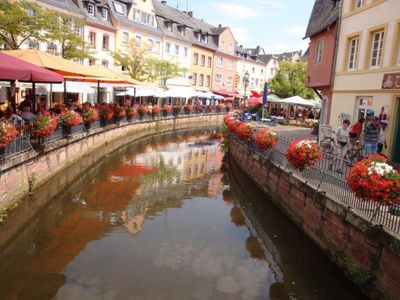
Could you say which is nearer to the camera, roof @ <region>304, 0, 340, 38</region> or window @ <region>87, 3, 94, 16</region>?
roof @ <region>304, 0, 340, 38</region>

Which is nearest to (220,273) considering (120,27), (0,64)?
(0,64)

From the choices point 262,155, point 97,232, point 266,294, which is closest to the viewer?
point 266,294

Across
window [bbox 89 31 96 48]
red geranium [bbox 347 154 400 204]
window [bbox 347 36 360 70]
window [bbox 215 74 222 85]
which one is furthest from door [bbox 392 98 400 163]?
window [bbox 215 74 222 85]

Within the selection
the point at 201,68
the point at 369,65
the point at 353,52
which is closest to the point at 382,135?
the point at 369,65

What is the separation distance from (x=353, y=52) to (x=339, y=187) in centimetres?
996

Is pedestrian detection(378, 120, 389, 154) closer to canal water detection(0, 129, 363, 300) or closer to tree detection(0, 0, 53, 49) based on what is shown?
canal water detection(0, 129, 363, 300)

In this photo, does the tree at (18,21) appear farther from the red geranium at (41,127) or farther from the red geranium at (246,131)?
the red geranium at (246,131)

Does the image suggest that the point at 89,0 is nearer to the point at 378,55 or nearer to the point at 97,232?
the point at 378,55

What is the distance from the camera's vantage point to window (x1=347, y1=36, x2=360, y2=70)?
16.5 metres

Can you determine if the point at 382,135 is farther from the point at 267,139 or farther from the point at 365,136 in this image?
the point at 267,139

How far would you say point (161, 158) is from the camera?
2148cm

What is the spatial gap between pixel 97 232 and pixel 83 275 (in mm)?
2415

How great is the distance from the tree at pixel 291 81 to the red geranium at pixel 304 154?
32.9m

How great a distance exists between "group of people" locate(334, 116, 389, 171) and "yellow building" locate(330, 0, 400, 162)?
0.93 meters
